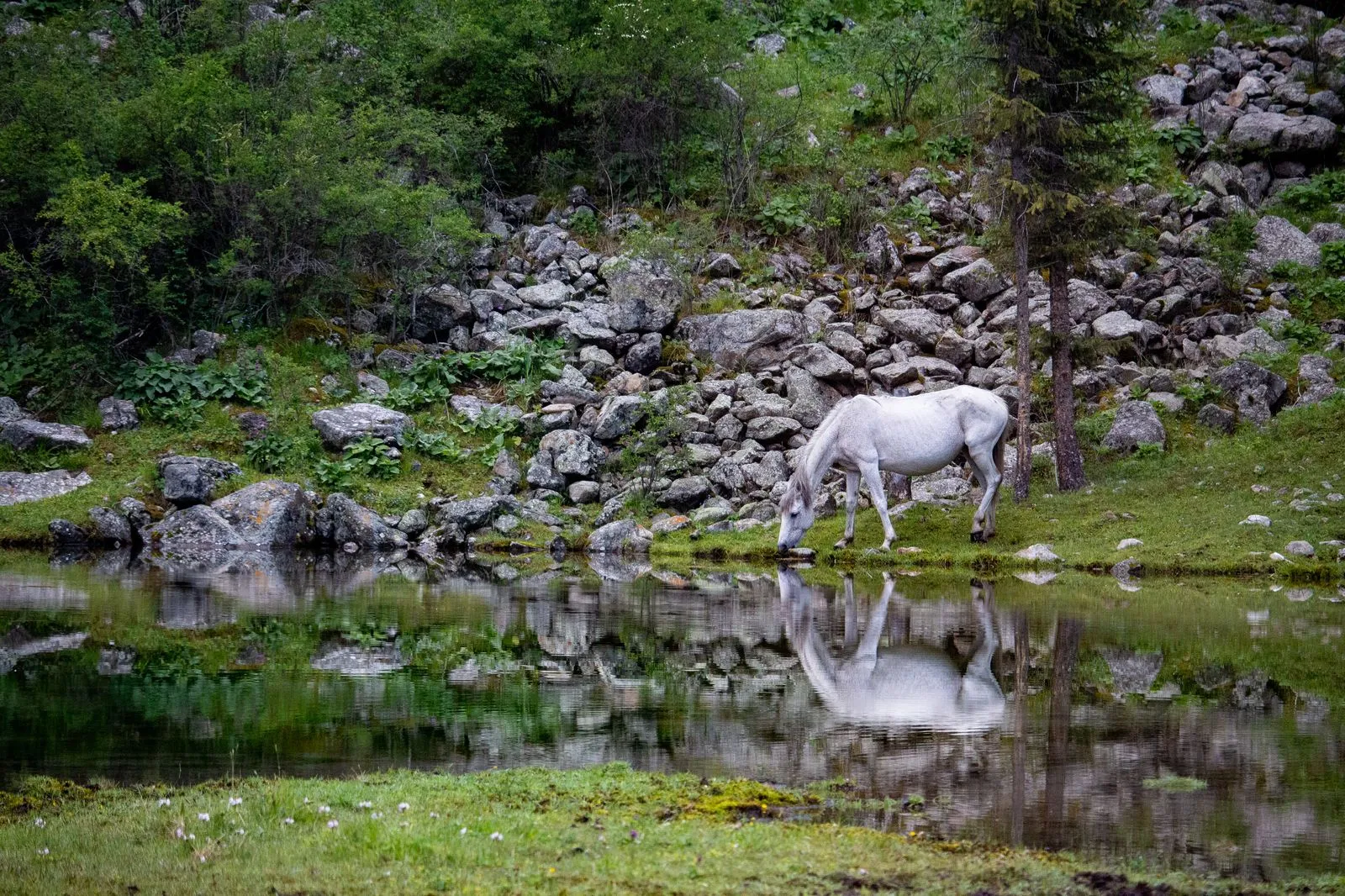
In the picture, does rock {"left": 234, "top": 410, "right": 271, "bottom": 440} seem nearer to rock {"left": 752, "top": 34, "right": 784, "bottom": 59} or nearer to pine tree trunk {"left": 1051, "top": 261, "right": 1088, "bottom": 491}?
pine tree trunk {"left": 1051, "top": 261, "right": 1088, "bottom": 491}

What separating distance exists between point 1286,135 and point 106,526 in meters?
37.0

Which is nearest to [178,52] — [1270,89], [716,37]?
[716,37]

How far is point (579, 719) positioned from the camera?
1015cm

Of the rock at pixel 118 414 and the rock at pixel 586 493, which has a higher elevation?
the rock at pixel 118 414

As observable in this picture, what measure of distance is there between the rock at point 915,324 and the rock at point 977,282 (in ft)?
4.23

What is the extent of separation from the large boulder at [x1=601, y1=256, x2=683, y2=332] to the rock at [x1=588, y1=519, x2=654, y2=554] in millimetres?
9300

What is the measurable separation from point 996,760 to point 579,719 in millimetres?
3535

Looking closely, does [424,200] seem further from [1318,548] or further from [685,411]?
[1318,548]

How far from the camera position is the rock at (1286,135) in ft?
125

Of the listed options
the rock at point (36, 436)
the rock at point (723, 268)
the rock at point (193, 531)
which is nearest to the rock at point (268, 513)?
Answer: the rock at point (193, 531)

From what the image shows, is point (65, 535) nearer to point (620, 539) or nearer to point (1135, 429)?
point (620, 539)

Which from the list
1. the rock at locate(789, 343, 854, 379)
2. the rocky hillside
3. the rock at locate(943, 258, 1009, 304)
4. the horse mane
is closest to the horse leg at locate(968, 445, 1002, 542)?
the rocky hillside

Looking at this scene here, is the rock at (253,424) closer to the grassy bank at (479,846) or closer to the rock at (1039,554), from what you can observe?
the rock at (1039,554)

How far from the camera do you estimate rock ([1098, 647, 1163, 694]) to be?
38.2 ft
